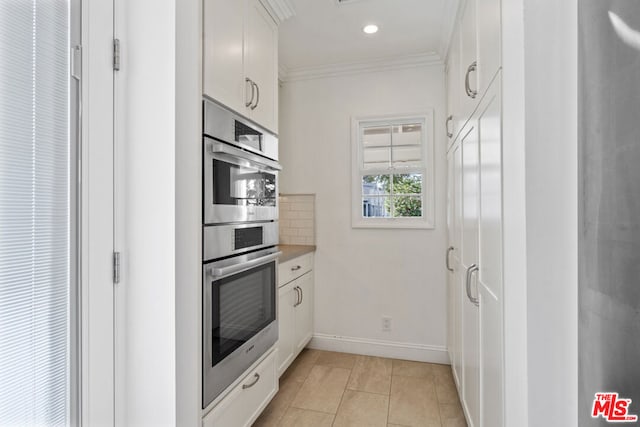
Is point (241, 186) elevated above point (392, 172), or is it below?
below

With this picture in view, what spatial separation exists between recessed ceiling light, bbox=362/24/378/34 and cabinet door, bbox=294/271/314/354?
1996 mm

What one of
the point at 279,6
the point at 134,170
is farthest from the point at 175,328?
the point at 279,6

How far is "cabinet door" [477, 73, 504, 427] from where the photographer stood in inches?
44.0

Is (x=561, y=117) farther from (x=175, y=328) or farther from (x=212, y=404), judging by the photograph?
(x=212, y=404)

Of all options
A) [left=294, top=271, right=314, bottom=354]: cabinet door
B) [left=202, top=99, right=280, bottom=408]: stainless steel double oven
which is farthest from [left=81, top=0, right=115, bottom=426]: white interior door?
[left=294, top=271, right=314, bottom=354]: cabinet door

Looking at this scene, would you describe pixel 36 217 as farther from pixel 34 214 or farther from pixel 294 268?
pixel 294 268

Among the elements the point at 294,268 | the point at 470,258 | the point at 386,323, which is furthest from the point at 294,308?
the point at 470,258

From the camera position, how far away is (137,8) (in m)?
1.02

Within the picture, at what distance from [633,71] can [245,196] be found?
4.68ft

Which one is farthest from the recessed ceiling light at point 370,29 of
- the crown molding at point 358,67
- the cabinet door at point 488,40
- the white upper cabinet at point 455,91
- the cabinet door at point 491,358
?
the cabinet door at point 491,358

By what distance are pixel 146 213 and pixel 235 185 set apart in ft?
1.80

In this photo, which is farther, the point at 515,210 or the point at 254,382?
the point at 254,382

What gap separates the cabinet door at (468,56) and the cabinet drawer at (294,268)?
4.98 feet

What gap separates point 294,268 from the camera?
253 centimetres
